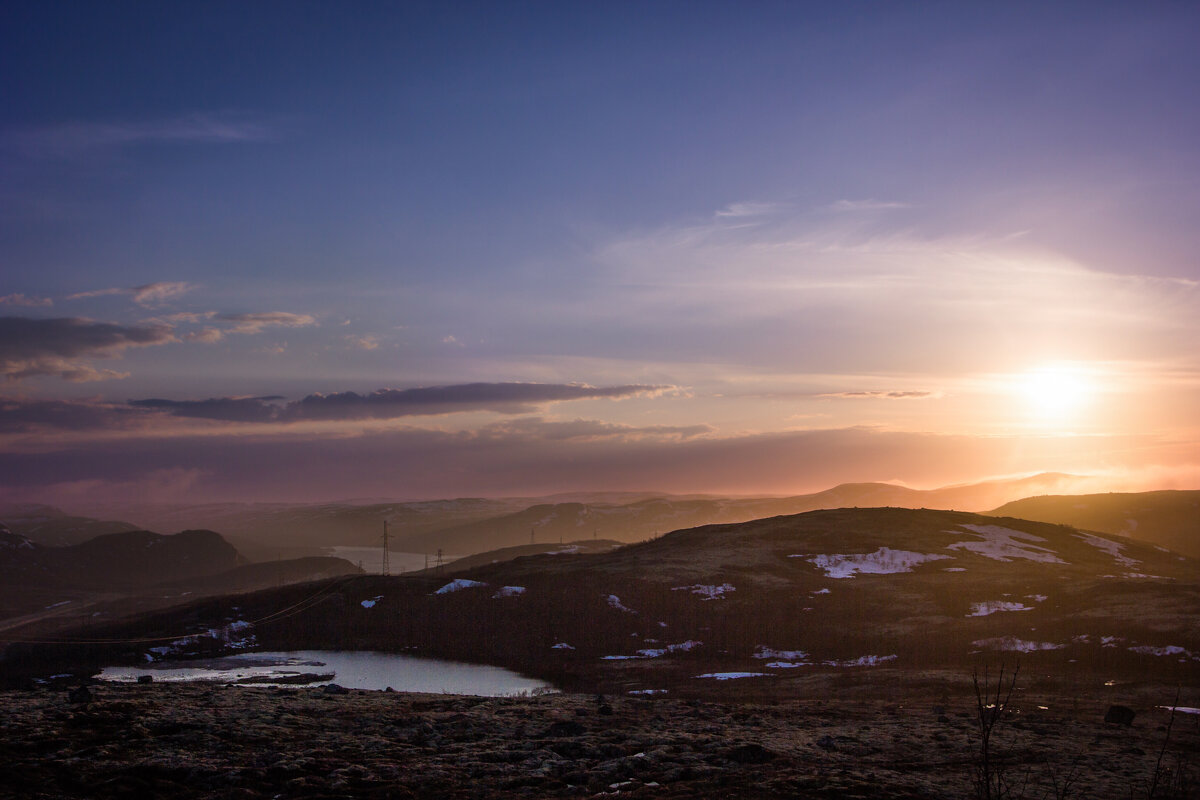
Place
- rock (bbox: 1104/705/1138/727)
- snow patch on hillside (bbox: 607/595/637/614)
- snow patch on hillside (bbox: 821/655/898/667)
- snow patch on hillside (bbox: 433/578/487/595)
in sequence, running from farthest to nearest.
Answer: snow patch on hillside (bbox: 433/578/487/595) < snow patch on hillside (bbox: 607/595/637/614) < snow patch on hillside (bbox: 821/655/898/667) < rock (bbox: 1104/705/1138/727)

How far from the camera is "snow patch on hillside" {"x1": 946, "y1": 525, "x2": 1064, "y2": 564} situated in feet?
404

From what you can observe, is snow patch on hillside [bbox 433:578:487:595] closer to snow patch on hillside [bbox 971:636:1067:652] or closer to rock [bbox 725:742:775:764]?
snow patch on hillside [bbox 971:636:1067:652]

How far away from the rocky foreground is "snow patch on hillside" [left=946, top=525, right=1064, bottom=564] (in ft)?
312

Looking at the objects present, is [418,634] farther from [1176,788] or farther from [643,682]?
[1176,788]

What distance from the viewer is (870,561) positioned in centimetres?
11906

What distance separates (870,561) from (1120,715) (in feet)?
289

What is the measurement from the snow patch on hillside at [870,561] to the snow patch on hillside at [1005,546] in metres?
10.5

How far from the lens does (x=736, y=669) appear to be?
71.2 meters

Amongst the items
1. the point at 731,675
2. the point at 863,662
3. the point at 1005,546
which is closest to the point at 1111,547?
the point at 1005,546

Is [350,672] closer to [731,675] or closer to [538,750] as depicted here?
[731,675]

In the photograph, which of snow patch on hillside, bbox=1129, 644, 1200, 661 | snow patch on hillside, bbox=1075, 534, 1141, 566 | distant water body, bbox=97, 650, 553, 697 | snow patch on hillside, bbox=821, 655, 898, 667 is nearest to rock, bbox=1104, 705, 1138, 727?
snow patch on hillside, bbox=1129, 644, 1200, 661

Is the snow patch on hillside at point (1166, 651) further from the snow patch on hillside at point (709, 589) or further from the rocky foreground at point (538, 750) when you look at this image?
the snow patch on hillside at point (709, 589)

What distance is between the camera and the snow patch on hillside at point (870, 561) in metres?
114

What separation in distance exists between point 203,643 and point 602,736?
275 ft
